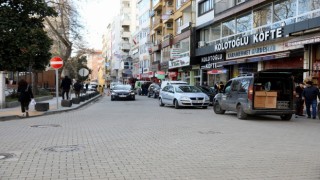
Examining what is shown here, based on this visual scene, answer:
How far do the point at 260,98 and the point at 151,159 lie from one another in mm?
9500

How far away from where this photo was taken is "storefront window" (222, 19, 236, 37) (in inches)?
1344

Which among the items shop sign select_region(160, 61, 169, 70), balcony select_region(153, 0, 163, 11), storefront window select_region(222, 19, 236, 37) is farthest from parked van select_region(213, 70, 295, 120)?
balcony select_region(153, 0, 163, 11)

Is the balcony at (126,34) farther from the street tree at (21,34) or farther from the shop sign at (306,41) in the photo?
the shop sign at (306,41)

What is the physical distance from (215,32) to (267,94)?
23155 mm

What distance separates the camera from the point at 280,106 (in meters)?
16.5

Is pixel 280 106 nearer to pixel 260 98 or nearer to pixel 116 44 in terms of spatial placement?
pixel 260 98

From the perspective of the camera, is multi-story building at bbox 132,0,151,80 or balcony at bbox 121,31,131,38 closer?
multi-story building at bbox 132,0,151,80

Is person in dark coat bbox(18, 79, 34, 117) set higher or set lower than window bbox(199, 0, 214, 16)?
lower

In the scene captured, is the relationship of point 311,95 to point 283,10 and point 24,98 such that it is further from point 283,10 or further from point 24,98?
Answer: point 24,98

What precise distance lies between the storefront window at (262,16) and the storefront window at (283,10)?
2.17ft

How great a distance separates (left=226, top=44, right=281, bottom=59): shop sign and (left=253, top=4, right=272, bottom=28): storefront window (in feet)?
6.12

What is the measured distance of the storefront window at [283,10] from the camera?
2548cm

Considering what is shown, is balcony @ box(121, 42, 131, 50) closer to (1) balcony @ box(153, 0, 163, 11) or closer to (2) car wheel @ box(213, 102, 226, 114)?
(1) balcony @ box(153, 0, 163, 11)

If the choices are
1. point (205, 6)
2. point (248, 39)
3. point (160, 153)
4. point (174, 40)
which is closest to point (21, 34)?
point (248, 39)
